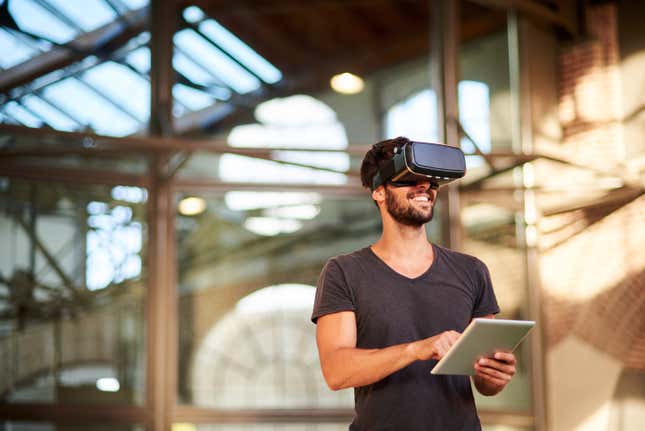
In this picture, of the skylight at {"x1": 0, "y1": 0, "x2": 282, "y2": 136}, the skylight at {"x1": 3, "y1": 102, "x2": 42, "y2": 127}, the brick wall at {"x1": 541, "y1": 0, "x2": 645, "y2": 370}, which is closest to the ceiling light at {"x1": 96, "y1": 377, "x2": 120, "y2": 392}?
the skylight at {"x1": 0, "y1": 0, "x2": 282, "y2": 136}

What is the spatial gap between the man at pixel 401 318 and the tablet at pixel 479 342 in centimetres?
3

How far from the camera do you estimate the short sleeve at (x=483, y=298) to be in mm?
2467

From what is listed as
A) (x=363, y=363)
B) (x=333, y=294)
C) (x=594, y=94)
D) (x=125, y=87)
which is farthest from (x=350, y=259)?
(x=594, y=94)

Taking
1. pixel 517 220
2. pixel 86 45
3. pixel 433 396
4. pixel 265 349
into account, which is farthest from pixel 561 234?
pixel 433 396

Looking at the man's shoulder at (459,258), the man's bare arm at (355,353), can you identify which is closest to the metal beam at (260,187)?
the man's shoulder at (459,258)

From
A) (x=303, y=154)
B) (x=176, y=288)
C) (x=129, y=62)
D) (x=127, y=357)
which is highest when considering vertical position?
(x=129, y=62)

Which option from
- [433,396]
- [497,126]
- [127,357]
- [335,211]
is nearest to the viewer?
[433,396]

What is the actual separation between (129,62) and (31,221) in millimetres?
1557

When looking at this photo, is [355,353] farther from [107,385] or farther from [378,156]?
[107,385]

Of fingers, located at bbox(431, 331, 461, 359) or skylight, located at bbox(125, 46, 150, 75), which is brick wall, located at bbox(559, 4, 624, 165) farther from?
fingers, located at bbox(431, 331, 461, 359)

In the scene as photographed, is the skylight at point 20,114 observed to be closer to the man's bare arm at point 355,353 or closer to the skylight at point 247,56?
the skylight at point 247,56

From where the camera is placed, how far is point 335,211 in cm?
686

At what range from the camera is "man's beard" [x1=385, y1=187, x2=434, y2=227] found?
93.4 inches

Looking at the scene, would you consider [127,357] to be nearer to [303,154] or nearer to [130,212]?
[130,212]
